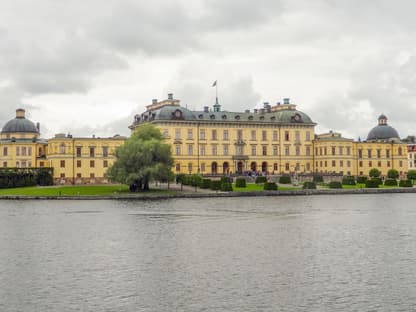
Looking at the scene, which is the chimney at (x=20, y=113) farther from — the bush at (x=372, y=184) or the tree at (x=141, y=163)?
Answer: the bush at (x=372, y=184)

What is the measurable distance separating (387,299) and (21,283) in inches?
571

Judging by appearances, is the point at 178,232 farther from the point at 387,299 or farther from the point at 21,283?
the point at 387,299

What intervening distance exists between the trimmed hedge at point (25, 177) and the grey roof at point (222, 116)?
21.1m

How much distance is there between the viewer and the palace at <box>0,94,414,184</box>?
4176 inches

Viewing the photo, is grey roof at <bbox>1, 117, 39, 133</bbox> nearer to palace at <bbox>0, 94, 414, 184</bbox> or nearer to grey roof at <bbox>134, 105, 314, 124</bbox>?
palace at <bbox>0, 94, 414, 184</bbox>

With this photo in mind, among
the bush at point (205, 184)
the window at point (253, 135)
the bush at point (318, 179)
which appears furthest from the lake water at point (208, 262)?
the window at point (253, 135)

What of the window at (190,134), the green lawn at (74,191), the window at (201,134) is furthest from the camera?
the window at (201,134)

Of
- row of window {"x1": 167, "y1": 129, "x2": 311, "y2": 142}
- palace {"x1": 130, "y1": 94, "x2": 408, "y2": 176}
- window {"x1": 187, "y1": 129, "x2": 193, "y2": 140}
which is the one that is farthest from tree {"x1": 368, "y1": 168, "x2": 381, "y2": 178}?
window {"x1": 187, "y1": 129, "x2": 193, "y2": 140}

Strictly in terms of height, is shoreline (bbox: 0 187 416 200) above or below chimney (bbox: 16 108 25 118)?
below

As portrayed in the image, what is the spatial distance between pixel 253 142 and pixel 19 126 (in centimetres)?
4196

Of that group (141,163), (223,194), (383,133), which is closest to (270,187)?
(223,194)

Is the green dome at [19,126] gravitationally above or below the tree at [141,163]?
above

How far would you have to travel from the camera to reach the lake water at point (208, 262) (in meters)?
23.8

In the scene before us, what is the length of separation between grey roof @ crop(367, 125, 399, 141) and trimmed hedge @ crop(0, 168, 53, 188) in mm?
73476
